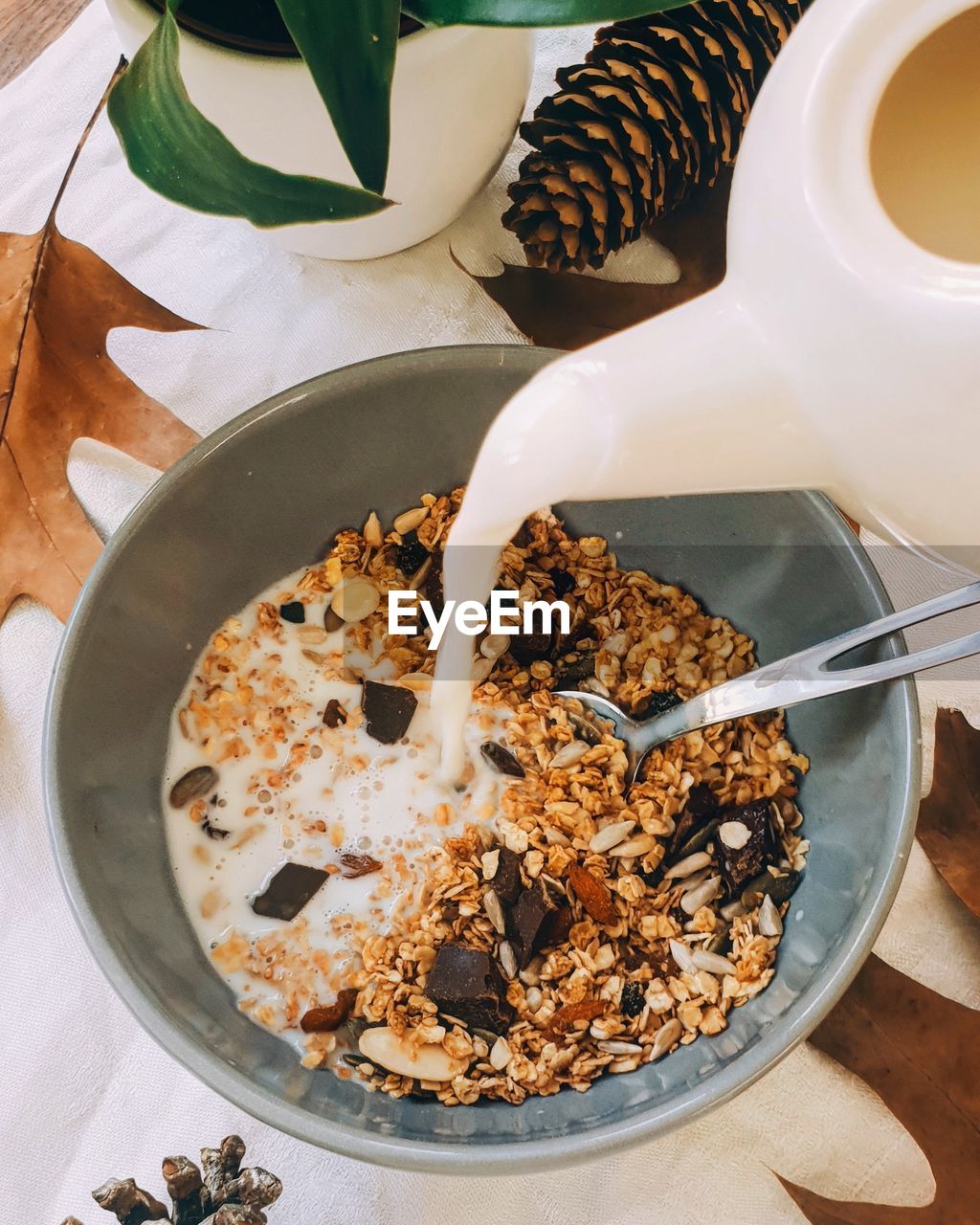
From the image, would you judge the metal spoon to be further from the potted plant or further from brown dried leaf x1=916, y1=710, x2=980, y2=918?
the potted plant

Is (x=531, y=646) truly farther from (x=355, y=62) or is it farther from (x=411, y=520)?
(x=355, y=62)

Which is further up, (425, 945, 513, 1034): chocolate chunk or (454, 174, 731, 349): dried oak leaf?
(454, 174, 731, 349): dried oak leaf

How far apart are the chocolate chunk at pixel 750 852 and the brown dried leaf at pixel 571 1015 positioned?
118 mm

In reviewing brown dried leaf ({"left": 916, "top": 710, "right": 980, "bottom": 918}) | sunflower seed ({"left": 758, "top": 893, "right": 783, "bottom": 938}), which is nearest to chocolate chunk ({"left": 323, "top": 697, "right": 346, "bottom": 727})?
sunflower seed ({"left": 758, "top": 893, "right": 783, "bottom": 938})

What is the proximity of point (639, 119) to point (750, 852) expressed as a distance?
1.64 feet


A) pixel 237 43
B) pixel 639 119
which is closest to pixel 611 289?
pixel 639 119

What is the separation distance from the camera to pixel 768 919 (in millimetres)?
667

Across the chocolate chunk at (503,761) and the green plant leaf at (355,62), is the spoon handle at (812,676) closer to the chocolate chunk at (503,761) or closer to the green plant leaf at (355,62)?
the chocolate chunk at (503,761)

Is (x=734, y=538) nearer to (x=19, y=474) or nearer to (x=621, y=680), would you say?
(x=621, y=680)

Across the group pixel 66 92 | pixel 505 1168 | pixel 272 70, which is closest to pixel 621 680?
pixel 505 1168

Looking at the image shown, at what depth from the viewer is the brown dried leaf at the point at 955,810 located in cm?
75

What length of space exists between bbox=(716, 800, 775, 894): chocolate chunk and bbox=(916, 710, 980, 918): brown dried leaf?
150 millimetres

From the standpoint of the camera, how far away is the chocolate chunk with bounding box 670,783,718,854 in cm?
70

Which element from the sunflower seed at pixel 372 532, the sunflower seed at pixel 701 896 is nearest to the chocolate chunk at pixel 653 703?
the sunflower seed at pixel 701 896
